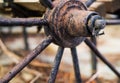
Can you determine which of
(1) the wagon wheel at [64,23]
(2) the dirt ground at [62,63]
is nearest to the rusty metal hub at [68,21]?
(1) the wagon wheel at [64,23]

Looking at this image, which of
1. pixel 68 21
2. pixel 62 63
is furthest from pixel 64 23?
pixel 62 63

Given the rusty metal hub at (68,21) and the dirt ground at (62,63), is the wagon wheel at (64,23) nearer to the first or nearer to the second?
the rusty metal hub at (68,21)

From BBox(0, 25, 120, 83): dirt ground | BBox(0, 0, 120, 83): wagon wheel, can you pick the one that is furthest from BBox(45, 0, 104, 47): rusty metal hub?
BBox(0, 25, 120, 83): dirt ground

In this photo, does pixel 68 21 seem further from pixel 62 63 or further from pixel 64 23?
pixel 62 63

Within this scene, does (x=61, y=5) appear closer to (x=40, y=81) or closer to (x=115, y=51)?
(x=40, y=81)

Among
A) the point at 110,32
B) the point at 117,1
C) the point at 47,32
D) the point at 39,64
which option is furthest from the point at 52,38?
the point at 110,32

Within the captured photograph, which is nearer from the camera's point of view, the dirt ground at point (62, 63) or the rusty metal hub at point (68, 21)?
the rusty metal hub at point (68, 21)

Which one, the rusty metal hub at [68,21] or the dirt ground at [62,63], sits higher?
the rusty metal hub at [68,21]
